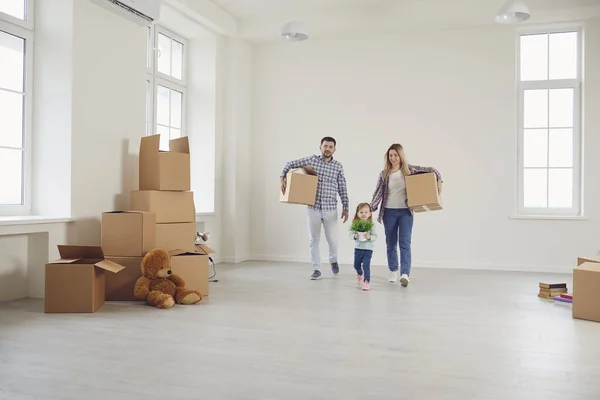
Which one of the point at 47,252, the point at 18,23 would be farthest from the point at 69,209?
the point at 18,23

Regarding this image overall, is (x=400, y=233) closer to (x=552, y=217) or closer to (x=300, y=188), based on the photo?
(x=300, y=188)

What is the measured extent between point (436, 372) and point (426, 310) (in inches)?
53.3

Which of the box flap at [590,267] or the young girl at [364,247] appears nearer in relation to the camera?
the box flap at [590,267]

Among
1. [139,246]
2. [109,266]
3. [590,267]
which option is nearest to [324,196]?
[139,246]

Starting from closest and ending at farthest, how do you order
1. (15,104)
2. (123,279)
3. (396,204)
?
(123,279), (15,104), (396,204)

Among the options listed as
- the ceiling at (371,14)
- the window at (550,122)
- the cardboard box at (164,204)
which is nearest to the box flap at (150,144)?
the cardboard box at (164,204)

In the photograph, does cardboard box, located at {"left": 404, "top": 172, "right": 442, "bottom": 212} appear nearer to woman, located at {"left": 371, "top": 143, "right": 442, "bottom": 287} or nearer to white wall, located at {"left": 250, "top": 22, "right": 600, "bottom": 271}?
woman, located at {"left": 371, "top": 143, "right": 442, "bottom": 287}

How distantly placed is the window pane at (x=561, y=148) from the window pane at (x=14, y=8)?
200 inches

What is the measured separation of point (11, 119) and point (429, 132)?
4063mm

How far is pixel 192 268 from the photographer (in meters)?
3.90

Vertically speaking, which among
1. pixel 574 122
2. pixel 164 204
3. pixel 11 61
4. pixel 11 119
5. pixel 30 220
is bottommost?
pixel 30 220

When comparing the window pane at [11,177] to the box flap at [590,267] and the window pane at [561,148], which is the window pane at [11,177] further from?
the window pane at [561,148]

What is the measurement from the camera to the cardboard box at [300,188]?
4.89 m

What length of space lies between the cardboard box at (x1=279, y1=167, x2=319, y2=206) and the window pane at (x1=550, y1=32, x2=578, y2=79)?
296 centimetres
